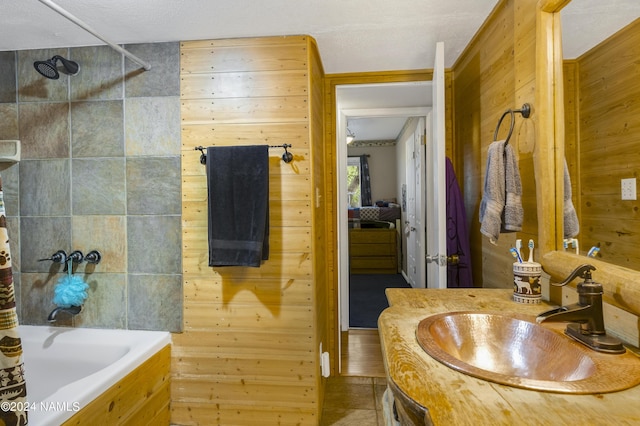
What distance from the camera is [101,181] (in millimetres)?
1883

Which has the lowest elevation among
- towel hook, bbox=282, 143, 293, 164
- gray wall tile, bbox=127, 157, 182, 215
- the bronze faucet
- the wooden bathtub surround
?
the wooden bathtub surround

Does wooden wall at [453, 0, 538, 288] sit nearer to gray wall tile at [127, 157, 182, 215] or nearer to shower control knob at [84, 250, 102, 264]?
gray wall tile at [127, 157, 182, 215]

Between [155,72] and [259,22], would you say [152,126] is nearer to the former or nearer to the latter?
[155,72]

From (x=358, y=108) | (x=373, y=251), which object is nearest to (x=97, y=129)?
(x=358, y=108)

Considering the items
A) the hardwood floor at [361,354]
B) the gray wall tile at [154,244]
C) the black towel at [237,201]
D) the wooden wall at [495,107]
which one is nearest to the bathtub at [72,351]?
the gray wall tile at [154,244]

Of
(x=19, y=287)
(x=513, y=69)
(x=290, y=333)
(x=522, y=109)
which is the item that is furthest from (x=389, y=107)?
(x=19, y=287)

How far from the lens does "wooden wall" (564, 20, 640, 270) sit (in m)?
0.74

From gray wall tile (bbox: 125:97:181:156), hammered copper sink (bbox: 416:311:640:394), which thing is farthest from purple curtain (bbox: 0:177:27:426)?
gray wall tile (bbox: 125:97:181:156)

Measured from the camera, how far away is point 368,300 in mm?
3793

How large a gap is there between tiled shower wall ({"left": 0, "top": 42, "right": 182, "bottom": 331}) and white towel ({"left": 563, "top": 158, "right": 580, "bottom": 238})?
1810 mm

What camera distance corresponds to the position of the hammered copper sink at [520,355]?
0.61 metres

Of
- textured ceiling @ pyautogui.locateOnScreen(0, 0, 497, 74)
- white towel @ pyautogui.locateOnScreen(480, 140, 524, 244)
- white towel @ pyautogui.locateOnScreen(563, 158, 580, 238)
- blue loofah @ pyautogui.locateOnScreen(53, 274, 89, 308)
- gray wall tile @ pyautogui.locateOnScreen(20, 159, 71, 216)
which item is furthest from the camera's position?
gray wall tile @ pyautogui.locateOnScreen(20, 159, 71, 216)

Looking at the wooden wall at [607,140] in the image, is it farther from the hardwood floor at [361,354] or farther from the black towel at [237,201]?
the hardwood floor at [361,354]

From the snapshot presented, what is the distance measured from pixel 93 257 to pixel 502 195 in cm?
220
